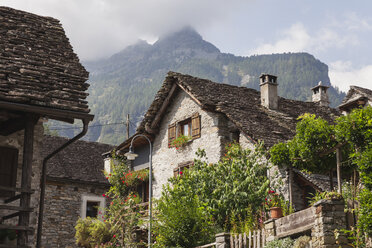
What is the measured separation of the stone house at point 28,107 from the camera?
9.78 meters

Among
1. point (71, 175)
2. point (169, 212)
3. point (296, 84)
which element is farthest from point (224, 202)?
point (296, 84)

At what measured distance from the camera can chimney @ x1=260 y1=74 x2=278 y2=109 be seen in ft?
73.2

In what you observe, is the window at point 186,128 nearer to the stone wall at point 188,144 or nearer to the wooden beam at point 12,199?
the stone wall at point 188,144

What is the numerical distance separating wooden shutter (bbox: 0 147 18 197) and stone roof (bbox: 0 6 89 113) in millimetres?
1676

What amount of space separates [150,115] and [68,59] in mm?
11183

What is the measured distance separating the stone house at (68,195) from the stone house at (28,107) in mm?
10816

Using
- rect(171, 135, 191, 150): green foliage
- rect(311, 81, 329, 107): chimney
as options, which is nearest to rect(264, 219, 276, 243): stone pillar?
rect(171, 135, 191, 150): green foliage

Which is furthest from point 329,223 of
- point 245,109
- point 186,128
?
point 186,128

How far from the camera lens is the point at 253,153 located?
57.0 ft

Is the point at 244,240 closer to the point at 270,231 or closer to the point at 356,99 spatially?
the point at 270,231

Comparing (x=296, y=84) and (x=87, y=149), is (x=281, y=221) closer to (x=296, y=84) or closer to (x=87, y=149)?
(x=87, y=149)

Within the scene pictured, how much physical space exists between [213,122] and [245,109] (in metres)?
1.56

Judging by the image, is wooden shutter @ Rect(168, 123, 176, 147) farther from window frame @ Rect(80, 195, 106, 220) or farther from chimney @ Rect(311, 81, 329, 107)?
chimney @ Rect(311, 81, 329, 107)

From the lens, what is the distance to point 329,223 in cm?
1057
